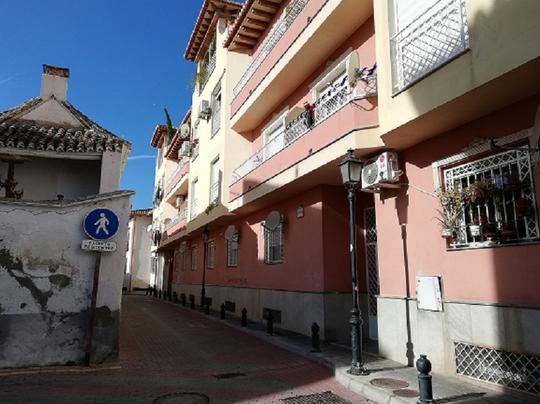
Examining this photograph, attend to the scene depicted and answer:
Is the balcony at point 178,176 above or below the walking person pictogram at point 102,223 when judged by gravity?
above

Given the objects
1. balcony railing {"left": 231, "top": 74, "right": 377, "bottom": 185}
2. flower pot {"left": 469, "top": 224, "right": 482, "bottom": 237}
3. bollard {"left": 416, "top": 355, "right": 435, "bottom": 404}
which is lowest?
bollard {"left": 416, "top": 355, "right": 435, "bottom": 404}

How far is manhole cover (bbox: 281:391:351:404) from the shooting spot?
609cm

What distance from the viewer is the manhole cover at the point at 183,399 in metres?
6.01

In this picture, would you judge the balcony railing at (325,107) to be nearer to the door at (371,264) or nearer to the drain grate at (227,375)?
the door at (371,264)

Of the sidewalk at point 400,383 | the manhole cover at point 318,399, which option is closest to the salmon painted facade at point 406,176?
the sidewalk at point 400,383

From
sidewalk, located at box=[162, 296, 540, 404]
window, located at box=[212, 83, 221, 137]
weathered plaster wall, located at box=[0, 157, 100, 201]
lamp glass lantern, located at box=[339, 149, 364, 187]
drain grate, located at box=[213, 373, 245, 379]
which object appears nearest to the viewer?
sidewalk, located at box=[162, 296, 540, 404]

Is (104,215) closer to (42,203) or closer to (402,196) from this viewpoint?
(42,203)

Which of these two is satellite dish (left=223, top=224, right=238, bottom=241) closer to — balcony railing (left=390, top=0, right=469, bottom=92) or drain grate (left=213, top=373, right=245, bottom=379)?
drain grate (left=213, top=373, right=245, bottom=379)

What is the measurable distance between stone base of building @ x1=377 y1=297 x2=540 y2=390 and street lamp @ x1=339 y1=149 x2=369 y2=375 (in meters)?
1.03

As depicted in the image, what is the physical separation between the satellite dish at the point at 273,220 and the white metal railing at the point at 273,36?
5.08 meters

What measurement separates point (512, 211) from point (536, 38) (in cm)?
247

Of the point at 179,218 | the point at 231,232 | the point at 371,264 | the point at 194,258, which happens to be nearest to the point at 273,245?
the point at 231,232

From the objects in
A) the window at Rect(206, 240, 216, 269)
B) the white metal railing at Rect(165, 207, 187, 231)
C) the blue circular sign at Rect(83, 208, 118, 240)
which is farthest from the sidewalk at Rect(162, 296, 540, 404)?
the white metal railing at Rect(165, 207, 187, 231)

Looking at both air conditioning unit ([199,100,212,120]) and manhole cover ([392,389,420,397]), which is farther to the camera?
air conditioning unit ([199,100,212,120])
